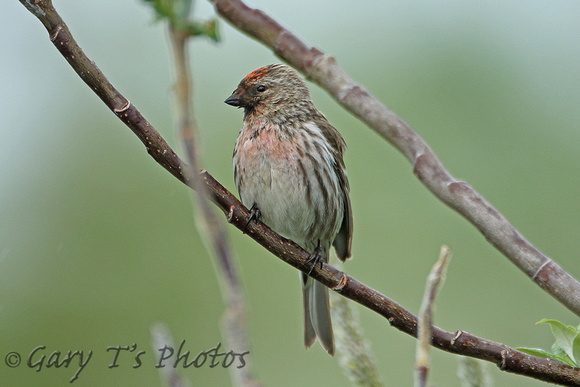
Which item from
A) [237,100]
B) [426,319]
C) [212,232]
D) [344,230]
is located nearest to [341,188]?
[344,230]

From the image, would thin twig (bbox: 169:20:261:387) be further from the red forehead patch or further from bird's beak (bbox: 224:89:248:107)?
the red forehead patch

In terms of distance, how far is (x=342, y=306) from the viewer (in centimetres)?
311

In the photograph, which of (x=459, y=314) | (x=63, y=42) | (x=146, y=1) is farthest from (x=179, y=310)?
(x=146, y=1)

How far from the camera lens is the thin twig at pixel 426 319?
5.21 feet

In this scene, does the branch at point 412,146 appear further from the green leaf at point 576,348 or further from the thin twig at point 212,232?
the thin twig at point 212,232

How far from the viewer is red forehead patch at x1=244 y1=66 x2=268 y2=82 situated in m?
5.73

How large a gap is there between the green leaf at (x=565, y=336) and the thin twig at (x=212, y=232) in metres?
1.88

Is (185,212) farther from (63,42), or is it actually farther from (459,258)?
(63,42)

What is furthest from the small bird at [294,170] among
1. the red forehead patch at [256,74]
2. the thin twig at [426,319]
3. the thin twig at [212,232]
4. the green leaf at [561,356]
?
the thin twig at [212,232]

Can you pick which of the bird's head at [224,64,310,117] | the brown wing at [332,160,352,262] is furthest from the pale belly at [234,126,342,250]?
the bird's head at [224,64,310,117]

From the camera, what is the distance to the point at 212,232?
1.16 meters

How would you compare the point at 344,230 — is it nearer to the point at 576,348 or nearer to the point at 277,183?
the point at 277,183

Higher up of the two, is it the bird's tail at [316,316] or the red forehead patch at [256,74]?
the red forehead patch at [256,74]

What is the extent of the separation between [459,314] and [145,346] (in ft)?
14.5
